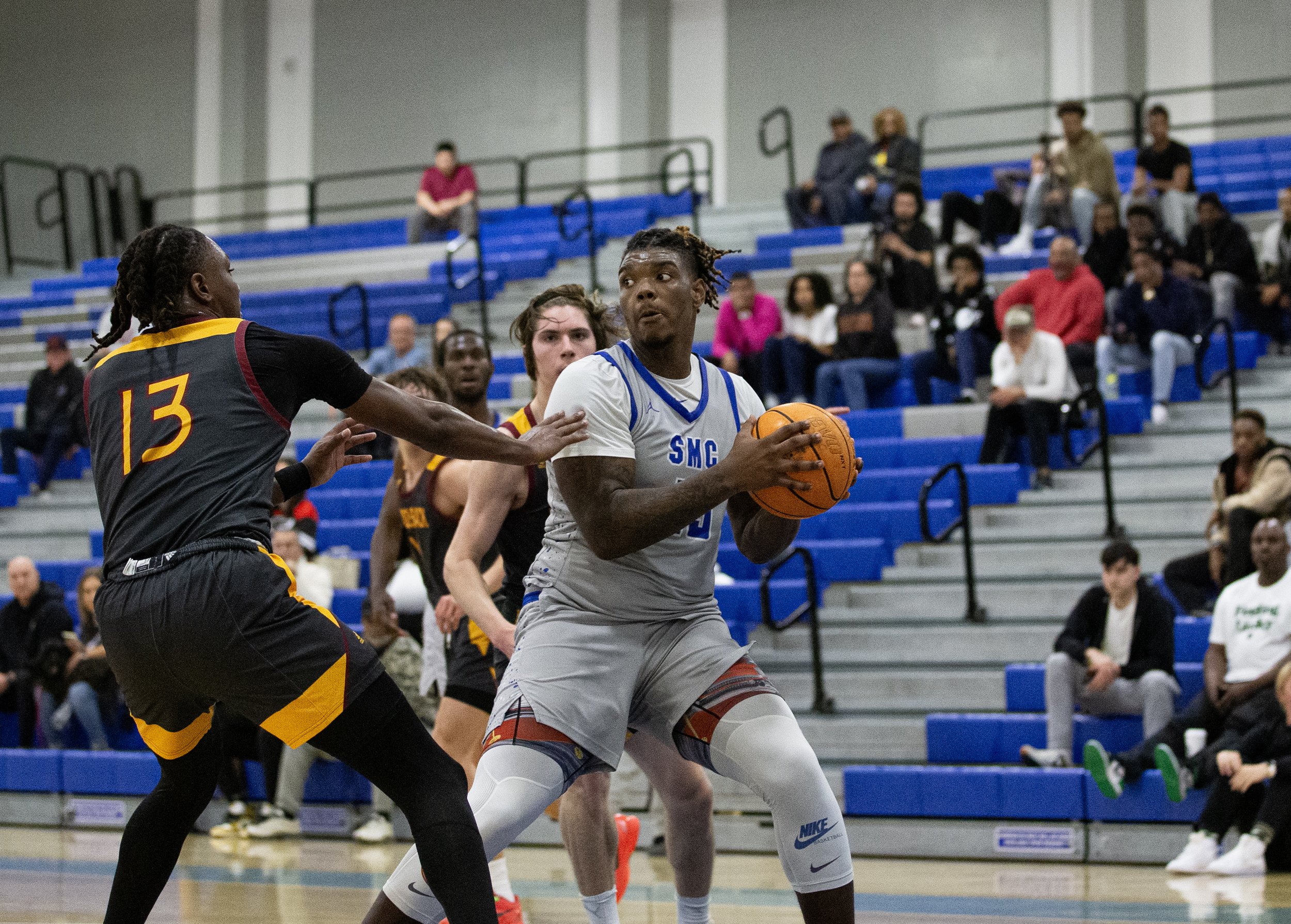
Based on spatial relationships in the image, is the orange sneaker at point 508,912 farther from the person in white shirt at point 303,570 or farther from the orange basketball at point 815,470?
the person in white shirt at point 303,570

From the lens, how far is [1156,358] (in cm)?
1138

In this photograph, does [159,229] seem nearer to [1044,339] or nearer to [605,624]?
[605,624]

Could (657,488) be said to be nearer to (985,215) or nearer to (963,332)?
(963,332)

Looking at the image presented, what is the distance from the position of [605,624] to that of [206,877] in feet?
13.5

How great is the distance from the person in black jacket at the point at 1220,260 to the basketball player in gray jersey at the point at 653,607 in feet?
30.1

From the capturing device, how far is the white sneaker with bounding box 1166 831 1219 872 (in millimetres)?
7180

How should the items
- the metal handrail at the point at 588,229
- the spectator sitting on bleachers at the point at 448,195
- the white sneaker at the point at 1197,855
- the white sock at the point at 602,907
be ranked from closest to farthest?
the white sock at the point at 602,907, the white sneaker at the point at 1197,855, the metal handrail at the point at 588,229, the spectator sitting on bleachers at the point at 448,195

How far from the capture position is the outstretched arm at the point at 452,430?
11.5ft

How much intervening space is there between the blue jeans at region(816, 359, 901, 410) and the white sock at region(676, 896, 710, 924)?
7683mm

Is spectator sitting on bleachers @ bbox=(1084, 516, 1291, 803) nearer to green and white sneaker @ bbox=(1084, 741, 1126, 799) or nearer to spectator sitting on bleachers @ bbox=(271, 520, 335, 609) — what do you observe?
green and white sneaker @ bbox=(1084, 741, 1126, 799)

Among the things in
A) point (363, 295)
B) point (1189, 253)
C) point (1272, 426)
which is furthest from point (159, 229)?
point (363, 295)

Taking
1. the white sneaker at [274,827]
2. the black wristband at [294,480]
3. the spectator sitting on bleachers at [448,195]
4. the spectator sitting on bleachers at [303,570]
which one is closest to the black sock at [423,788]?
the black wristband at [294,480]

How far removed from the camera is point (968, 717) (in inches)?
335

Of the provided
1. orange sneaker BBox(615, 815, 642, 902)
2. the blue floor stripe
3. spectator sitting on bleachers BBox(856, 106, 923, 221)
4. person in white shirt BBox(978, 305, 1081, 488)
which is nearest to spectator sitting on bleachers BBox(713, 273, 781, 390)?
person in white shirt BBox(978, 305, 1081, 488)
